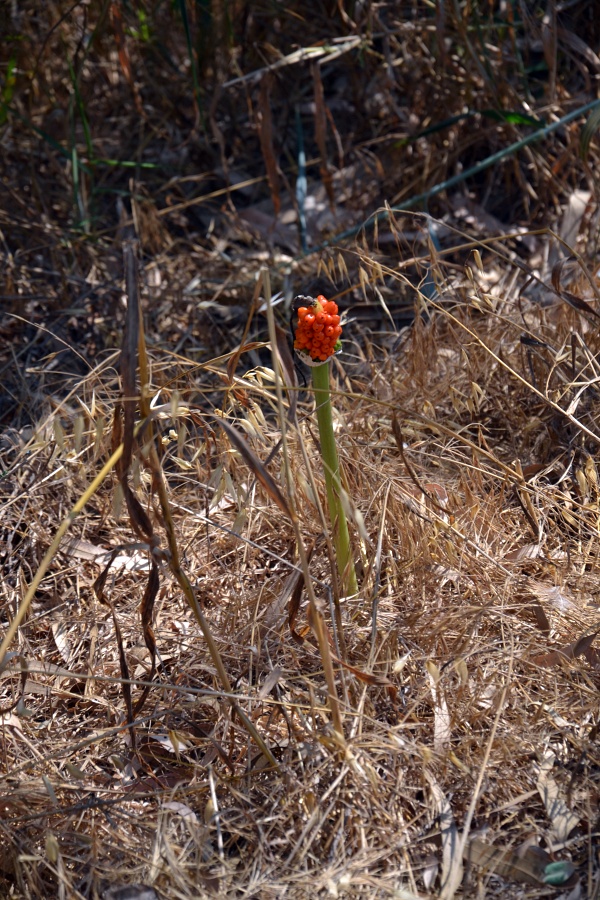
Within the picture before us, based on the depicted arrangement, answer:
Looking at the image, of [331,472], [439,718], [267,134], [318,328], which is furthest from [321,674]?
[267,134]

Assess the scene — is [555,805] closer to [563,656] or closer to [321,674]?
[563,656]

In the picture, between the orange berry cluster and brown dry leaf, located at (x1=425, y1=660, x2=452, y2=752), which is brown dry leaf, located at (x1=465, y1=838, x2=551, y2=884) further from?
the orange berry cluster

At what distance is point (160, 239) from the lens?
7.52ft

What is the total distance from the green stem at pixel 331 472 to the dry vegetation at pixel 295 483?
6 cm

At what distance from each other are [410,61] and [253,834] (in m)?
2.15

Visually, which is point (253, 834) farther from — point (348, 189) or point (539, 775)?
point (348, 189)

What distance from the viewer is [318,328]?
39.7 inches

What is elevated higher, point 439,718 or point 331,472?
point 331,472

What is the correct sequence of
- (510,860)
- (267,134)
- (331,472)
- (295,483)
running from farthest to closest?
(267,134) < (295,483) < (331,472) < (510,860)

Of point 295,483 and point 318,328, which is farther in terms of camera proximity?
point 295,483

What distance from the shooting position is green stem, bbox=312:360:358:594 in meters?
1.09

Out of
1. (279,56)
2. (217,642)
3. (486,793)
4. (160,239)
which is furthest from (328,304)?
(279,56)

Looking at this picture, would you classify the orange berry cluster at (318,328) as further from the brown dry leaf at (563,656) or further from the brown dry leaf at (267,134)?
the brown dry leaf at (267,134)

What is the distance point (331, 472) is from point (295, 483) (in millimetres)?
352
